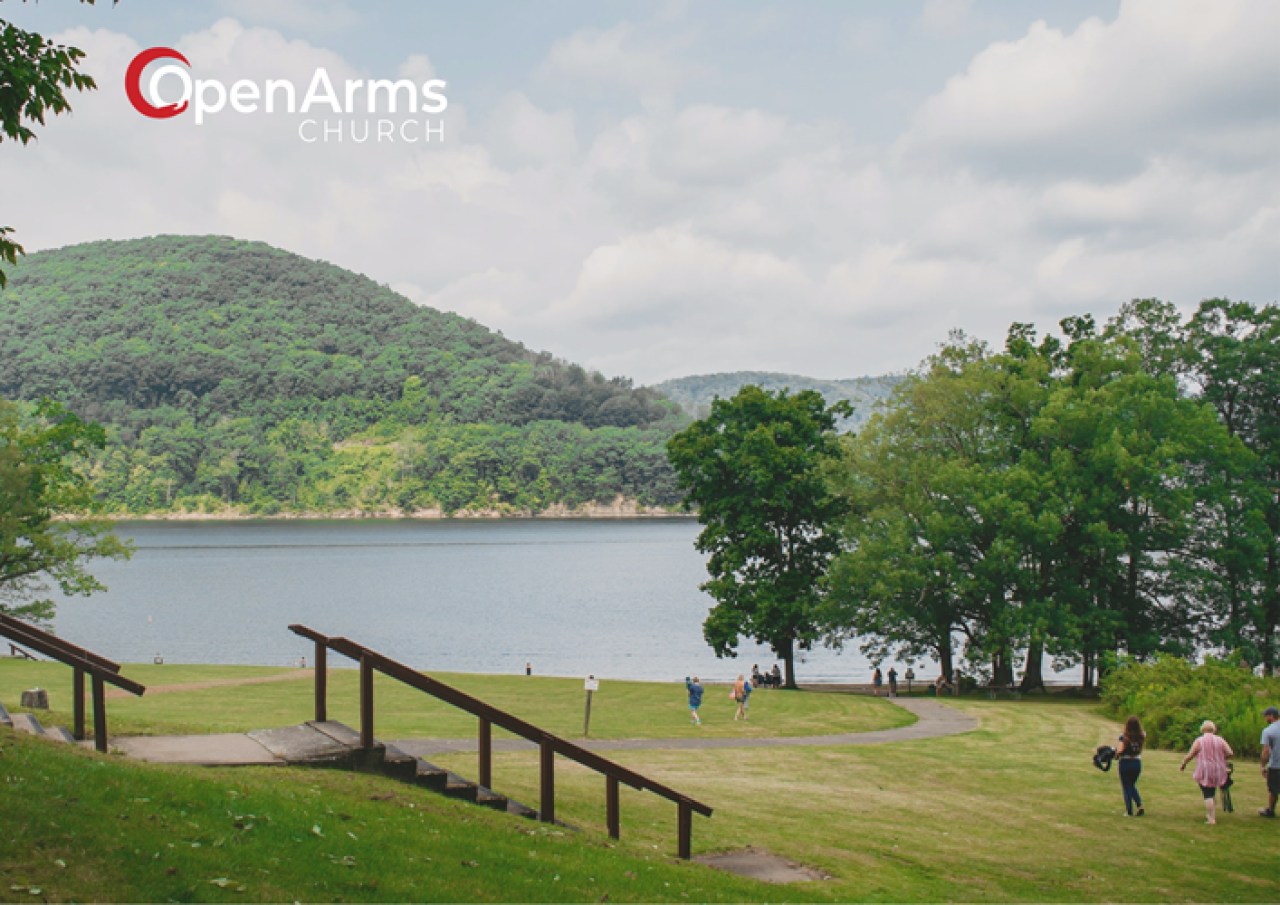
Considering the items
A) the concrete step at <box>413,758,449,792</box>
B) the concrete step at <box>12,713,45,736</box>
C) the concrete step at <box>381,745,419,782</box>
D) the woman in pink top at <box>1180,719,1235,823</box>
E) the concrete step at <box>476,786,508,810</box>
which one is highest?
the concrete step at <box>12,713,45,736</box>

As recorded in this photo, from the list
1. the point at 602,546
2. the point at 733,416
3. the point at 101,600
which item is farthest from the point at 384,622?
the point at 602,546

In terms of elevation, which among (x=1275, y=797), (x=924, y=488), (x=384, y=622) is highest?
(x=924, y=488)

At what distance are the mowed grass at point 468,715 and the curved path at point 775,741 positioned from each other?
689mm

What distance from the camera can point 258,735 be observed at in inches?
460

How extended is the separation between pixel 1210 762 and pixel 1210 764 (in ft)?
0.11

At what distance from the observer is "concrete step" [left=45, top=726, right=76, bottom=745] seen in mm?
10648

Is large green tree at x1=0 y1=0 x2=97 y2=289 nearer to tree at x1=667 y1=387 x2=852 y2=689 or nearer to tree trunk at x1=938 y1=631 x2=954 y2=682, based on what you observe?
tree at x1=667 y1=387 x2=852 y2=689

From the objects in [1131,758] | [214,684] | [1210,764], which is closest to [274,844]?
[1131,758]

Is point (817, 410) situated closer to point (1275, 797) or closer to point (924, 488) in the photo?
point (924, 488)

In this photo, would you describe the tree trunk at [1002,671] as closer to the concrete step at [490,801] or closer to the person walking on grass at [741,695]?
the person walking on grass at [741,695]

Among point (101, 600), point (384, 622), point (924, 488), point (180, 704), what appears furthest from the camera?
point (101, 600)

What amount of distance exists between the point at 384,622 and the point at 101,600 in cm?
3274

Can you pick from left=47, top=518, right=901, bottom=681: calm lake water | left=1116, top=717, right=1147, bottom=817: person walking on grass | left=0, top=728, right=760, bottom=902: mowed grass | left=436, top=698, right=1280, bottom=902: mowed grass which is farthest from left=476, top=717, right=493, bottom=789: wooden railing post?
left=47, top=518, right=901, bottom=681: calm lake water

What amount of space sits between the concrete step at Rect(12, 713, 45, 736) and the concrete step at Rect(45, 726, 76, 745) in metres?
0.08
